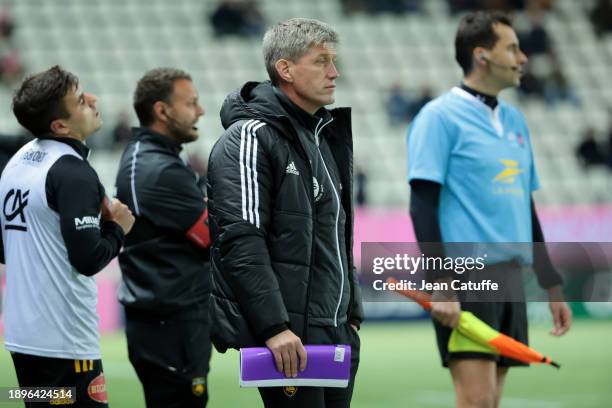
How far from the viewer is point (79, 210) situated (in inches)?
170

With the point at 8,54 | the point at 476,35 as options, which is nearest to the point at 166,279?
the point at 476,35

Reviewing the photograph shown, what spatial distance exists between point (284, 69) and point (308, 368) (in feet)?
3.76

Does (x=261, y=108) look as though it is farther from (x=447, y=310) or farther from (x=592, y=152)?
(x=592, y=152)

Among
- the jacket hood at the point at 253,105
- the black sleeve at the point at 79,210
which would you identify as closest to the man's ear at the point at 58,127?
the black sleeve at the point at 79,210

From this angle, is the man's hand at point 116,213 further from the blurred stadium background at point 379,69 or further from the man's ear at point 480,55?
the blurred stadium background at point 379,69

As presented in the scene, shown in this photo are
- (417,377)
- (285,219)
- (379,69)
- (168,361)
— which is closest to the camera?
(285,219)

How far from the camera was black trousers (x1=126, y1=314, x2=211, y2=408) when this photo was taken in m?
5.47

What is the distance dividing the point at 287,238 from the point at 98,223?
84 cm

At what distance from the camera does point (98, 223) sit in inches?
174

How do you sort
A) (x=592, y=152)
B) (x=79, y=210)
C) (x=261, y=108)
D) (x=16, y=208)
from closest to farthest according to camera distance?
(x=261, y=108)
(x=79, y=210)
(x=16, y=208)
(x=592, y=152)

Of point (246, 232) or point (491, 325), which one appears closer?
point (246, 232)

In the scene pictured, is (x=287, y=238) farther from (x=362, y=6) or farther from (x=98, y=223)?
(x=362, y=6)

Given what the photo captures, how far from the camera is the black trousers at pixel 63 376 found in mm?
4391

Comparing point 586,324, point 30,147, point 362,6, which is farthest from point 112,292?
point 362,6
